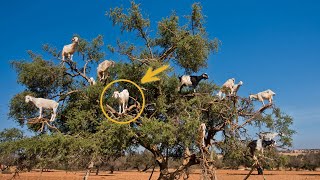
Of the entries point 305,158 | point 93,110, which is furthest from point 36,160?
point 305,158

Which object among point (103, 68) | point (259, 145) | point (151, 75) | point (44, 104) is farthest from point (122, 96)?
point (259, 145)

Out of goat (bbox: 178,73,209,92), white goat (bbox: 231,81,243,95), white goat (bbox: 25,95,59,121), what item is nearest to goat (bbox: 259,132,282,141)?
white goat (bbox: 231,81,243,95)

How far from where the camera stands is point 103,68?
617 inches

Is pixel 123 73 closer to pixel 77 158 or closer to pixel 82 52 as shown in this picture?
pixel 82 52

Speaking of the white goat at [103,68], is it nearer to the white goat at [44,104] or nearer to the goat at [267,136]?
the white goat at [44,104]

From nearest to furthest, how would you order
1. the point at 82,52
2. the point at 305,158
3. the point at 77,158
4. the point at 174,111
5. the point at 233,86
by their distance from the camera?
1. the point at 77,158
2. the point at 233,86
3. the point at 174,111
4. the point at 82,52
5. the point at 305,158

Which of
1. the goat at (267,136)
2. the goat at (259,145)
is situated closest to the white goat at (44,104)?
the goat at (259,145)

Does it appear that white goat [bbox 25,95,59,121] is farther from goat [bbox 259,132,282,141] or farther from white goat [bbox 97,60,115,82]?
goat [bbox 259,132,282,141]

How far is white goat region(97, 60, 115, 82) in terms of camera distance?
51.2ft

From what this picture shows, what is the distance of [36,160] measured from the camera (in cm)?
1412

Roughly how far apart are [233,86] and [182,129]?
297 cm

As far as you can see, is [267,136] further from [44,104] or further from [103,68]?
[44,104]

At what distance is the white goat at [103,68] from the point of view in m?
15.6

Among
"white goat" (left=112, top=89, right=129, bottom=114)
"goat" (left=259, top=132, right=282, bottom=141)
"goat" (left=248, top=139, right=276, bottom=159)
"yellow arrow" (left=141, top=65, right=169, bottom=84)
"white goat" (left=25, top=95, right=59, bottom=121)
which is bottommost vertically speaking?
"goat" (left=248, top=139, right=276, bottom=159)
